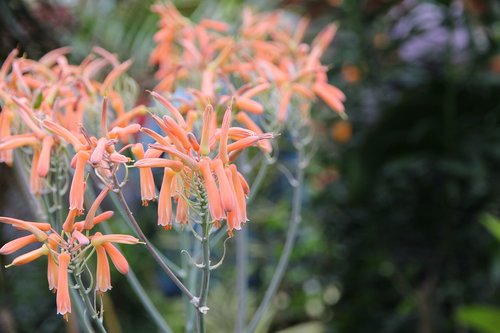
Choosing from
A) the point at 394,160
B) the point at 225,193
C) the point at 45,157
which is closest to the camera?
the point at 225,193

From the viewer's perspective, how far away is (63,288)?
0.48 meters

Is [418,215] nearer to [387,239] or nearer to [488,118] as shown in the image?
[387,239]

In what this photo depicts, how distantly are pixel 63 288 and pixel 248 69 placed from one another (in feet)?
1.37

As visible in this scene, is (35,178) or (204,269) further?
(35,178)

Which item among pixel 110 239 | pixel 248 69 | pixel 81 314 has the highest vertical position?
pixel 248 69

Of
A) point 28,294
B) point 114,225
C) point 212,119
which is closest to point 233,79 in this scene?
point 212,119

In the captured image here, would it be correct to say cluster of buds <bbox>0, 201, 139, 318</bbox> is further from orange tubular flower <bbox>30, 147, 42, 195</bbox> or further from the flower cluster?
orange tubular flower <bbox>30, 147, 42, 195</bbox>

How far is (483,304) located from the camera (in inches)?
62.2

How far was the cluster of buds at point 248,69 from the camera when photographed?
75cm

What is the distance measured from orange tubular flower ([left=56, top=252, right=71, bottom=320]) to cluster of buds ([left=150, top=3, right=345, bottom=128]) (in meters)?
0.24

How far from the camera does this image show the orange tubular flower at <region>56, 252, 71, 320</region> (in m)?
0.48

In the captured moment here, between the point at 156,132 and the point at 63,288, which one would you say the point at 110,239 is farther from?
the point at 156,132

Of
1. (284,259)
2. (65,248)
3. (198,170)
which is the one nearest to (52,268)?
(65,248)

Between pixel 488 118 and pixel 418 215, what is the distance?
27 centimetres
